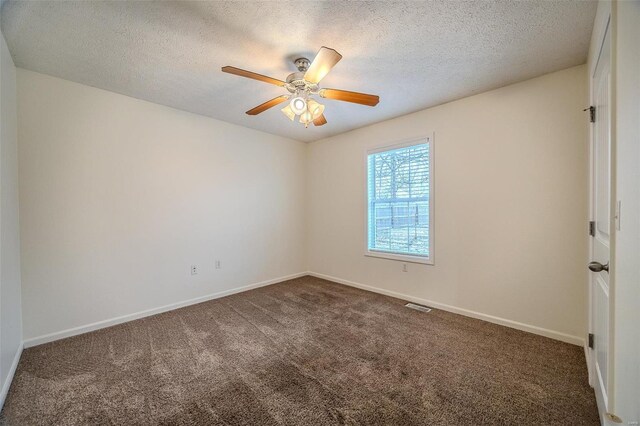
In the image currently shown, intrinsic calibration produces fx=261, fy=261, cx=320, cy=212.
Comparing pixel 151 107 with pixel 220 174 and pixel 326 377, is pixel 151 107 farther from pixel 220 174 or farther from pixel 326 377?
pixel 326 377

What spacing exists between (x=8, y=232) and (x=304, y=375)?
2.46 metres

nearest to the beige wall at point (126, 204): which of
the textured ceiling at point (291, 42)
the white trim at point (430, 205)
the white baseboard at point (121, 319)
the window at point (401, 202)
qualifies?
the white baseboard at point (121, 319)

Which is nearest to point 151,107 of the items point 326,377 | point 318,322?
point 318,322

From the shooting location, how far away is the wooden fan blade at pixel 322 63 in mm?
1634

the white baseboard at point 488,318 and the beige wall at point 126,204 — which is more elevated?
the beige wall at point 126,204

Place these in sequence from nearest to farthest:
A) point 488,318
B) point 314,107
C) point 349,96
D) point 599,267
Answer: point 599,267, point 349,96, point 314,107, point 488,318

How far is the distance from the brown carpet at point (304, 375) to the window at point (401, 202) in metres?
0.98

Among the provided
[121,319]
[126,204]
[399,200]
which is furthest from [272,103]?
[121,319]

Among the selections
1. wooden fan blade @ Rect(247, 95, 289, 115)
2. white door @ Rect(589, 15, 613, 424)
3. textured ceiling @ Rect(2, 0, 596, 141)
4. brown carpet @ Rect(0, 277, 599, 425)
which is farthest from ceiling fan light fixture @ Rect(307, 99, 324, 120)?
brown carpet @ Rect(0, 277, 599, 425)

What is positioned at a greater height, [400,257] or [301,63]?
[301,63]

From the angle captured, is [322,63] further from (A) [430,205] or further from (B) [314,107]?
(A) [430,205]

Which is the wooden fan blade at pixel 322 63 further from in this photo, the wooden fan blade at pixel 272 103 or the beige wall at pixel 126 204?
the beige wall at pixel 126 204

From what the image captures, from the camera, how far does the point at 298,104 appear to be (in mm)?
2197

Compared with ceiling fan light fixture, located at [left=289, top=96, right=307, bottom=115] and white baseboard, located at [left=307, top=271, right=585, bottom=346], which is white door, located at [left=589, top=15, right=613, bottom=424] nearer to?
white baseboard, located at [left=307, top=271, right=585, bottom=346]
